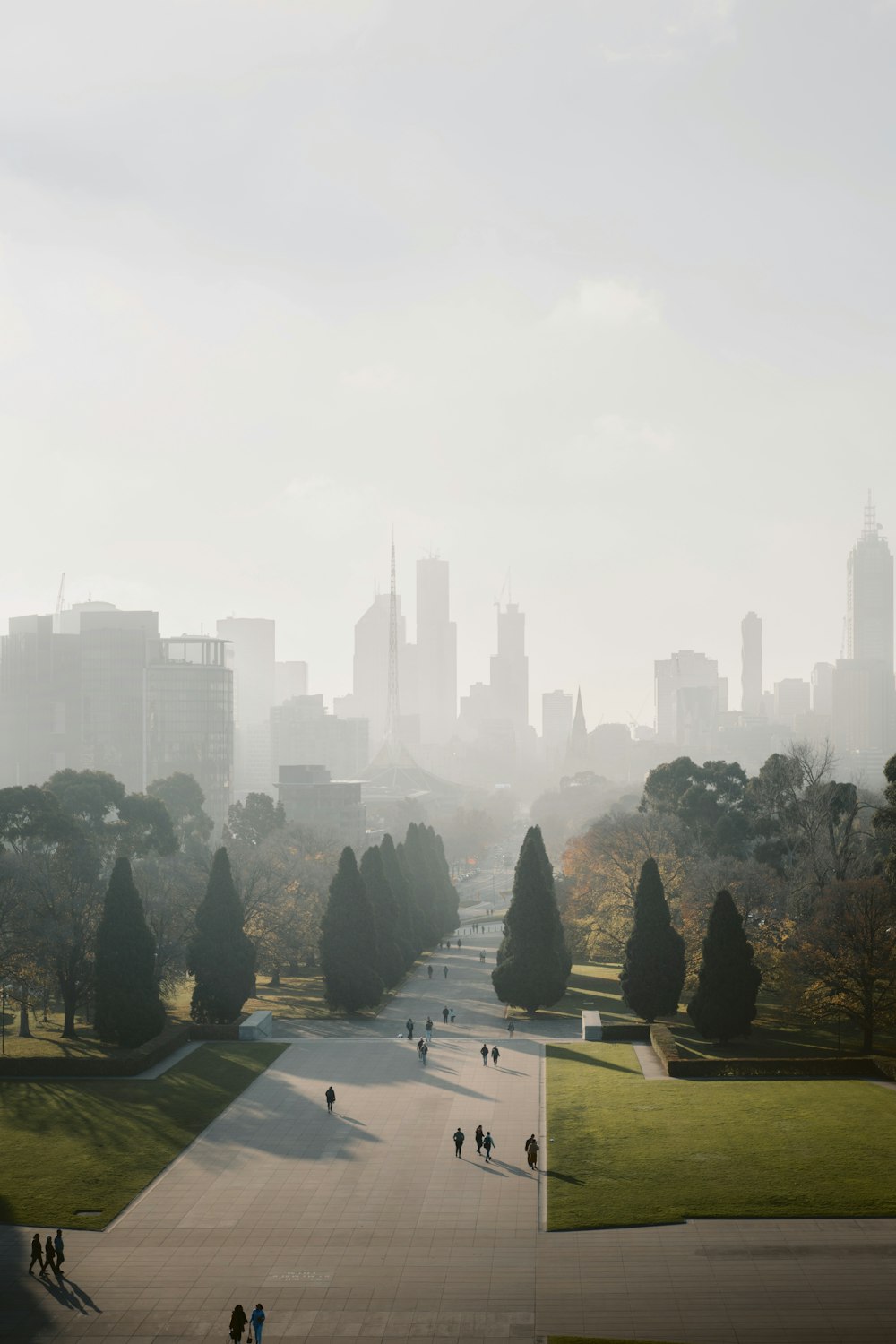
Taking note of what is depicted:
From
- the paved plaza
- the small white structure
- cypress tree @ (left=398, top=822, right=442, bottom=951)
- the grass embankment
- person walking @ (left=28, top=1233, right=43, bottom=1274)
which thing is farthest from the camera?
cypress tree @ (left=398, top=822, right=442, bottom=951)

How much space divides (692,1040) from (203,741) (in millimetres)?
137353

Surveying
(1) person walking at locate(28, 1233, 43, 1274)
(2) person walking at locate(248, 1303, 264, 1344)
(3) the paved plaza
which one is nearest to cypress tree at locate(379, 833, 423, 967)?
(3) the paved plaza

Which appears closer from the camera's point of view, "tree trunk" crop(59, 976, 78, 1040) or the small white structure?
the small white structure

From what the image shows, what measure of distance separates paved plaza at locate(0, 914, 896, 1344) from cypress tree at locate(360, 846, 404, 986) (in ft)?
90.9

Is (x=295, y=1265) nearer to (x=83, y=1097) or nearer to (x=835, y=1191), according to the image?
(x=835, y=1191)

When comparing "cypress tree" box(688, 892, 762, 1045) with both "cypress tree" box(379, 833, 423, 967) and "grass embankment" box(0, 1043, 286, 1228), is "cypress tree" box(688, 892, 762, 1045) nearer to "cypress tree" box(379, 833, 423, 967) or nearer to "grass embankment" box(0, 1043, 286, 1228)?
"grass embankment" box(0, 1043, 286, 1228)

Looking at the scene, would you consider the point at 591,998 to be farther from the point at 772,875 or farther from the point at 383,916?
the point at 383,916

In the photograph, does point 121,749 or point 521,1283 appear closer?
point 521,1283

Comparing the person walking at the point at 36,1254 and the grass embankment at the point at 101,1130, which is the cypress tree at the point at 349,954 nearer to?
the grass embankment at the point at 101,1130

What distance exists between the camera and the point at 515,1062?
5062cm

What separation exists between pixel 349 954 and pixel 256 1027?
7874 mm

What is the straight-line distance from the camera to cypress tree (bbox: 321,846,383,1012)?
61.6 meters

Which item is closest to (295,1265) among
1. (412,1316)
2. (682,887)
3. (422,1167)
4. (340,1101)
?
(412,1316)

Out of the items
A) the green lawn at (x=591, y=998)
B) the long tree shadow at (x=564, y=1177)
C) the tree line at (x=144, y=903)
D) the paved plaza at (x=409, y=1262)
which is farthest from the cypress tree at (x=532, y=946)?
the long tree shadow at (x=564, y=1177)
